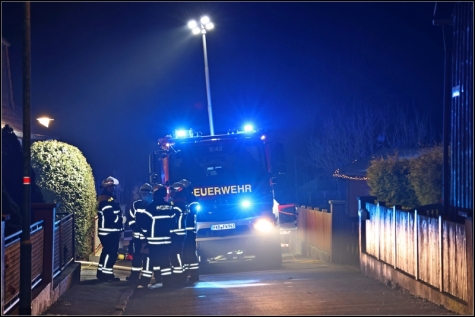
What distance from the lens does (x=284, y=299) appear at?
977 cm

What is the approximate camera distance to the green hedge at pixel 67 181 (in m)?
14.2

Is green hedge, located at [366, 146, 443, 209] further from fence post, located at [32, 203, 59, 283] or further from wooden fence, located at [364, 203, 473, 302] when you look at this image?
fence post, located at [32, 203, 59, 283]

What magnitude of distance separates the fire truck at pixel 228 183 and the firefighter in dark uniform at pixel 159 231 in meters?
3.76

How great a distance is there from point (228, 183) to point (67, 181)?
3.70 m

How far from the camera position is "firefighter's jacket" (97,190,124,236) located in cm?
1252

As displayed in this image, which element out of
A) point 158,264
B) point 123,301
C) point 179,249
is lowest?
point 123,301

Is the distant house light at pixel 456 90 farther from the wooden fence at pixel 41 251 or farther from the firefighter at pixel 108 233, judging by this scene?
the wooden fence at pixel 41 251

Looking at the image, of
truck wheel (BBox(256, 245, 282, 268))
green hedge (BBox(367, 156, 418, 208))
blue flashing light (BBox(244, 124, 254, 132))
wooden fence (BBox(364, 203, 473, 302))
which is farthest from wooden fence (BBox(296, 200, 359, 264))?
wooden fence (BBox(364, 203, 473, 302))

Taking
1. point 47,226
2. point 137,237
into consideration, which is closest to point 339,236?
point 137,237

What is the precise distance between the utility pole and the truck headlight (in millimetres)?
8202

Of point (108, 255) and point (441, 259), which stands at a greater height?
point (441, 259)

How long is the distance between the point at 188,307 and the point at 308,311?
172cm

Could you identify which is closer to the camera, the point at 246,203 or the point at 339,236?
the point at 246,203

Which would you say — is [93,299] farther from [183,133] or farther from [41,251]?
[183,133]
